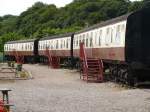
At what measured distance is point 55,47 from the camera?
52.3m

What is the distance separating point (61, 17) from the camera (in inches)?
5507

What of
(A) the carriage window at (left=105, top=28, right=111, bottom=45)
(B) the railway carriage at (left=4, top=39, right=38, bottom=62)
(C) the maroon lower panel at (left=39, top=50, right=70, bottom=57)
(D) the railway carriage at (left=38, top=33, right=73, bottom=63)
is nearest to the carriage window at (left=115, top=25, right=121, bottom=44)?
(A) the carriage window at (left=105, top=28, right=111, bottom=45)

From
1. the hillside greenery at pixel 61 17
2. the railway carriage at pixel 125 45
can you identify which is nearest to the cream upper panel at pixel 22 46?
the hillside greenery at pixel 61 17

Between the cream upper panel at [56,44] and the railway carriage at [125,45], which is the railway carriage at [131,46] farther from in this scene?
the cream upper panel at [56,44]

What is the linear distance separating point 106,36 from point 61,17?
113 m

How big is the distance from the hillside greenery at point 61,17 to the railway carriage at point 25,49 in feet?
71.8

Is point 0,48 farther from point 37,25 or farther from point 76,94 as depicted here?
point 76,94

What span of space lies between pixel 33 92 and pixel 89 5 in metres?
114

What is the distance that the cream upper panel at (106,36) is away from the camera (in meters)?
23.3

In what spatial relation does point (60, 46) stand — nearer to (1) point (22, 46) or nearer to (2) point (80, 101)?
(1) point (22, 46)

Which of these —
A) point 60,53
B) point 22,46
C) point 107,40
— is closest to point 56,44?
point 60,53

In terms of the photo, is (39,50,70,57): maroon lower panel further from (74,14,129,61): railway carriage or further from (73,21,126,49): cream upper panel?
(74,14,129,61): railway carriage

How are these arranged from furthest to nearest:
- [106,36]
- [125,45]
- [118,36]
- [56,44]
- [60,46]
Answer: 1. [56,44]
2. [60,46]
3. [106,36]
4. [118,36]
5. [125,45]

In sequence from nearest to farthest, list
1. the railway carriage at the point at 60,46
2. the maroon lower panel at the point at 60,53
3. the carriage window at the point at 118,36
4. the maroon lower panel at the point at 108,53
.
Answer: the maroon lower panel at the point at 108,53, the carriage window at the point at 118,36, the railway carriage at the point at 60,46, the maroon lower panel at the point at 60,53
